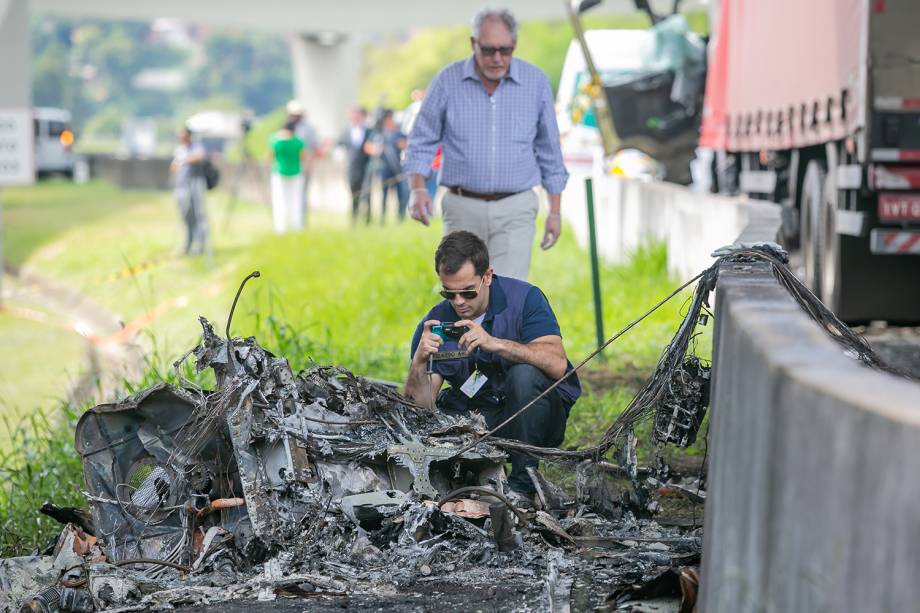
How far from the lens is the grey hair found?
826cm

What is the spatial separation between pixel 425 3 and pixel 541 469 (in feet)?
118

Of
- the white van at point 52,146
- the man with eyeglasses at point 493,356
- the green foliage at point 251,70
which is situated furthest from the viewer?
the green foliage at point 251,70

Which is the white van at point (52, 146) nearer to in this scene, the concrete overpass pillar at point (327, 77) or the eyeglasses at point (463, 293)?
the concrete overpass pillar at point (327, 77)

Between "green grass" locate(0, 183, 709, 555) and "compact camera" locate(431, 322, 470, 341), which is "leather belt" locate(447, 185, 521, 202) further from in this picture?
"compact camera" locate(431, 322, 470, 341)

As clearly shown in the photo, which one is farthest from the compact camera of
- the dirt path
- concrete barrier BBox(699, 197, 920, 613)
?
the dirt path

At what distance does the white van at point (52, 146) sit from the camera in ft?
203

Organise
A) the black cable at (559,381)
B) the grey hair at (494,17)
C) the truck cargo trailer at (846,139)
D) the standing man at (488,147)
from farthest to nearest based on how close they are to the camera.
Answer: the truck cargo trailer at (846,139) < the standing man at (488,147) < the grey hair at (494,17) < the black cable at (559,381)

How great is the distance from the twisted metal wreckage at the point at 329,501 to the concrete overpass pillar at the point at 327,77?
152 ft

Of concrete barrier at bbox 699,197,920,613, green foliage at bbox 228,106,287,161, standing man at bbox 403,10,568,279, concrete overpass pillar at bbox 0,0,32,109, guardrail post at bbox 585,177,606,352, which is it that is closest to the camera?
concrete barrier at bbox 699,197,920,613

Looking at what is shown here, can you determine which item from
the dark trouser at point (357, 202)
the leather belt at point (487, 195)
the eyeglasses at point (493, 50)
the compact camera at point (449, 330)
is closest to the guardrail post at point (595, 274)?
the leather belt at point (487, 195)

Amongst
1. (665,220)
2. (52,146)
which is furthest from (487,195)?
(52,146)

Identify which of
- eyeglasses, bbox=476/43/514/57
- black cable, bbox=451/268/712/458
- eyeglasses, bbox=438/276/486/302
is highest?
eyeglasses, bbox=476/43/514/57

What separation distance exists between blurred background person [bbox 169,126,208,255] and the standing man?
15810mm

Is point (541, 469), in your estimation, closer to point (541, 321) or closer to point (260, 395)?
point (541, 321)
